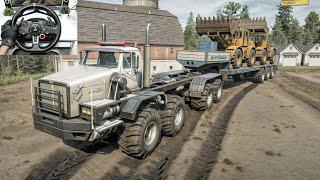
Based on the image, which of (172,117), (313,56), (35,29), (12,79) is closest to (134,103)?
(172,117)

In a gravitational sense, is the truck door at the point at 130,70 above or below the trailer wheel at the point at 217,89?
above

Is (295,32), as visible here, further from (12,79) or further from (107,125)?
(107,125)

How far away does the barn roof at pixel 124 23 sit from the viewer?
23.9 meters

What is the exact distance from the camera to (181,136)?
8820mm

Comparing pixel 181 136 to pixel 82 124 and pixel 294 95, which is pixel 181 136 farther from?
pixel 294 95

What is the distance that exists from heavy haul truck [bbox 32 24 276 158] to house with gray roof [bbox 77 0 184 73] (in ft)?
46.0

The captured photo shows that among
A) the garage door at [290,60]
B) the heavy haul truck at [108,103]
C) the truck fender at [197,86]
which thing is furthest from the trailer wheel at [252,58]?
the garage door at [290,60]

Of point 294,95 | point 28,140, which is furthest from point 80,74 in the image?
point 294,95

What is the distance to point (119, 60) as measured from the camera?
7520 mm

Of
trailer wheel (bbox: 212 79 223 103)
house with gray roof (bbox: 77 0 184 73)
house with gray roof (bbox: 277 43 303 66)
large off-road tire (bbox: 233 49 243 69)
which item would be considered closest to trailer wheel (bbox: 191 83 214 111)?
trailer wheel (bbox: 212 79 223 103)

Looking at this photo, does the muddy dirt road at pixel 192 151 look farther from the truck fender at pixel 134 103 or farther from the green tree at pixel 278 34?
the green tree at pixel 278 34

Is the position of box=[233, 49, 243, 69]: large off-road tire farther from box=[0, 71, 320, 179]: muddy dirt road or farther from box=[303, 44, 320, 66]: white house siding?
box=[303, 44, 320, 66]: white house siding

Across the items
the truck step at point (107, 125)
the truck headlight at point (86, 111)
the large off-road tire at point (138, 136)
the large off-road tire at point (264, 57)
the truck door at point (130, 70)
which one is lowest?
the large off-road tire at point (138, 136)

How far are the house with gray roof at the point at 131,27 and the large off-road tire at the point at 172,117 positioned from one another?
526 inches
